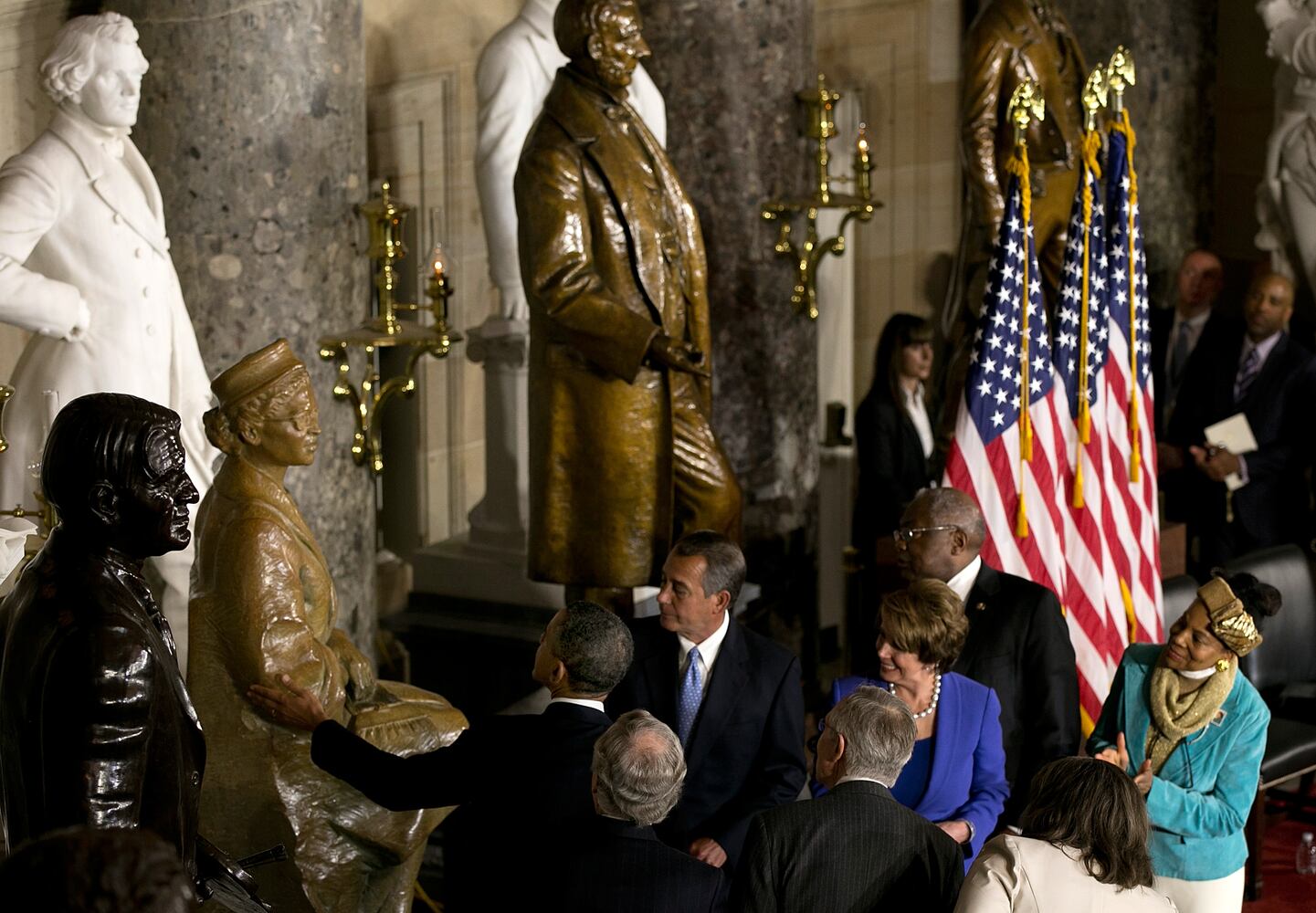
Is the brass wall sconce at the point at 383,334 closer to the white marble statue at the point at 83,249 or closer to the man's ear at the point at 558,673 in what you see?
the white marble statue at the point at 83,249

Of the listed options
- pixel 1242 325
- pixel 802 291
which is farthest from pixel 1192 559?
pixel 802 291

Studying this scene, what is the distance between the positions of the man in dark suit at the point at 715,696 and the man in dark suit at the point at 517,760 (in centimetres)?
69

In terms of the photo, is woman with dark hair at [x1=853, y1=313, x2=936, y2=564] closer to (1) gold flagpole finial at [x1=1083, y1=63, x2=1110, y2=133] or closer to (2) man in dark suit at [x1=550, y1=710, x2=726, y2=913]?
(1) gold flagpole finial at [x1=1083, y1=63, x2=1110, y2=133]

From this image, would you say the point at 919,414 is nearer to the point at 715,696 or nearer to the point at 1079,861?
the point at 715,696

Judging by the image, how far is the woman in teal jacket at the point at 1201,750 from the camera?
14.0ft

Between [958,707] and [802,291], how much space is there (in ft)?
11.1

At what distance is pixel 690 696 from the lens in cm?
435

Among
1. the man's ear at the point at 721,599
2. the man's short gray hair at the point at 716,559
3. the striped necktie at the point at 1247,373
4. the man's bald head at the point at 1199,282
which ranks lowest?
the man's ear at the point at 721,599

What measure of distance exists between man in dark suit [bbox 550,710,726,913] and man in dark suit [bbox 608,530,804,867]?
1082 mm

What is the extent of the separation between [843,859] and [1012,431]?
284 cm

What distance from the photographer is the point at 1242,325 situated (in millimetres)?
8086

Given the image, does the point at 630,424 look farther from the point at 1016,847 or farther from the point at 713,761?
the point at 1016,847

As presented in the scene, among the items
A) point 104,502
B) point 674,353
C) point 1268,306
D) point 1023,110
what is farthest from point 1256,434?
point 104,502

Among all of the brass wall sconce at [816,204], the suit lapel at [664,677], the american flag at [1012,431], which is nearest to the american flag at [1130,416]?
the american flag at [1012,431]
